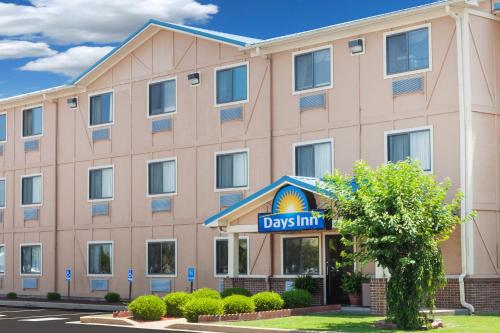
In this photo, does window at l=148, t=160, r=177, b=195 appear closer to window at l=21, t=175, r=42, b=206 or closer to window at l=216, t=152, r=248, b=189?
window at l=216, t=152, r=248, b=189

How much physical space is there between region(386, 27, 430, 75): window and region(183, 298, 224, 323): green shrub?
9184mm

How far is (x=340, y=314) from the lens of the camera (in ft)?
86.0

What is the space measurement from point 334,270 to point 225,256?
5107 millimetres

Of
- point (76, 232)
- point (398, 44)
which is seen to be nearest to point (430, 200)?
point (398, 44)

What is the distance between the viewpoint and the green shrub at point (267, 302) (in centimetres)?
2506

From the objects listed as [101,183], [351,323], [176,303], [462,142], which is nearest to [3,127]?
[101,183]

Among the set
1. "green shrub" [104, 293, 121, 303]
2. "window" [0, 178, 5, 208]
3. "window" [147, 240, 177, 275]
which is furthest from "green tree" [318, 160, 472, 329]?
"window" [0, 178, 5, 208]

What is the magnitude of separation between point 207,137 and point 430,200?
43.4 feet

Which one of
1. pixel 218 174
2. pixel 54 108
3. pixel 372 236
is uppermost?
pixel 54 108

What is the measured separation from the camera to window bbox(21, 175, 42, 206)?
40438 mm

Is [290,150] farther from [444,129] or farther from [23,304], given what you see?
[23,304]

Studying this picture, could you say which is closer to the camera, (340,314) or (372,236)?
(372,236)

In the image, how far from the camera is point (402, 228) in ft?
69.6

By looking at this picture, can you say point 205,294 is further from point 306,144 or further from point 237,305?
point 306,144
